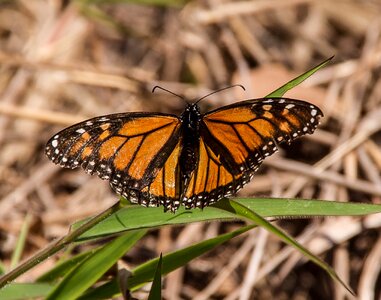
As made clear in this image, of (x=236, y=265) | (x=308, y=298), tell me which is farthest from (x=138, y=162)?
(x=308, y=298)

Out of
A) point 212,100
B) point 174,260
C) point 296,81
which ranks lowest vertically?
point 174,260

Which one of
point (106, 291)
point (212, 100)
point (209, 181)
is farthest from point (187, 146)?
point (212, 100)

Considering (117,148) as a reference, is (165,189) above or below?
below

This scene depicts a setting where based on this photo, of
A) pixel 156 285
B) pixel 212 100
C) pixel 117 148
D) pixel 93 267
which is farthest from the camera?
pixel 212 100

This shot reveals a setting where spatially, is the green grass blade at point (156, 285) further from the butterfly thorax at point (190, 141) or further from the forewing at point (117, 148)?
the butterfly thorax at point (190, 141)

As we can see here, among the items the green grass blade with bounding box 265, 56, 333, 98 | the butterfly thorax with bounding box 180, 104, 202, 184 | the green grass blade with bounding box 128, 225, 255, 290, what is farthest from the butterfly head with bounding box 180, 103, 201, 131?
the green grass blade with bounding box 128, 225, 255, 290

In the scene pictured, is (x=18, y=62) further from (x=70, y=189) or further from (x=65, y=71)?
(x=70, y=189)

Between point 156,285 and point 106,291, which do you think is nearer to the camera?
point 156,285

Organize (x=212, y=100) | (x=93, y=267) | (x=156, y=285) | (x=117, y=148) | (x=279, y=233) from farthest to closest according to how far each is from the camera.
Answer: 1. (x=212, y=100)
2. (x=117, y=148)
3. (x=93, y=267)
4. (x=156, y=285)
5. (x=279, y=233)

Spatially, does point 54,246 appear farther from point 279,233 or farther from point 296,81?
point 296,81
